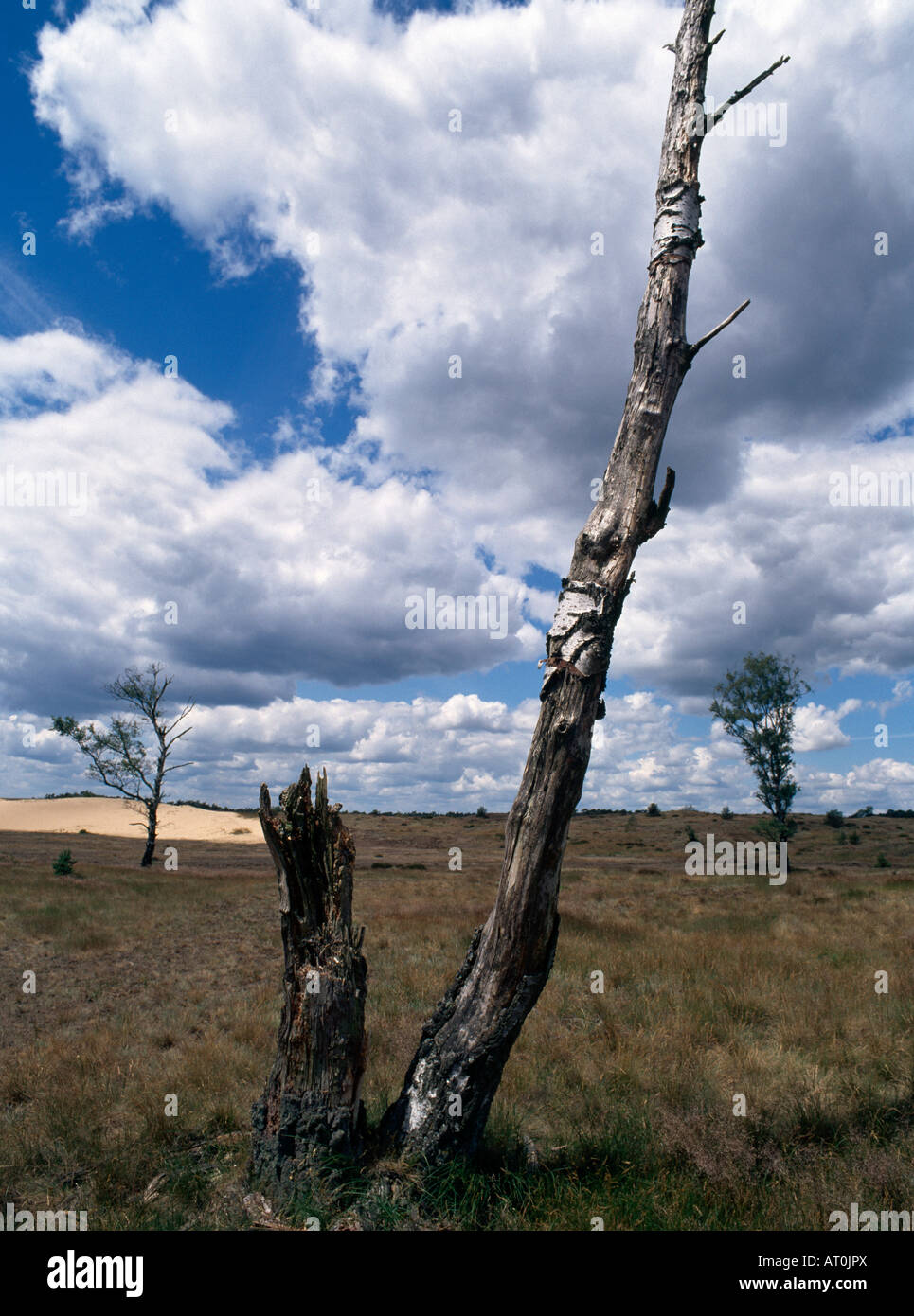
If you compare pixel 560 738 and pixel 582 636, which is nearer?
pixel 560 738

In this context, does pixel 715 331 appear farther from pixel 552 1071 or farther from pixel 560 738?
pixel 552 1071

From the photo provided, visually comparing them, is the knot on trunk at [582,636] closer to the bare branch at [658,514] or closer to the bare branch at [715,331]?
the bare branch at [658,514]

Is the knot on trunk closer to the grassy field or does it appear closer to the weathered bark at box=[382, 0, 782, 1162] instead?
the weathered bark at box=[382, 0, 782, 1162]

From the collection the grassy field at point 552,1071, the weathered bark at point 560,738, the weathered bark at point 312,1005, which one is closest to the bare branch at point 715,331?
the weathered bark at point 560,738

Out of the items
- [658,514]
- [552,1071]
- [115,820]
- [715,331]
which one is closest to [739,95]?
[715,331]

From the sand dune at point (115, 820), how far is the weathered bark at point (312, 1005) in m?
72.5

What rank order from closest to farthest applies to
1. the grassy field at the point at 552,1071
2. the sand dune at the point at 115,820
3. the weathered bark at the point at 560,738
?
the grassy field at the point at 552,1071 → the weathered bark at the point at 560,738 → the sand dune at the point at 115,820

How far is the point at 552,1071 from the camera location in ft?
22.3

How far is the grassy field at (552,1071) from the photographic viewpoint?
4246 millimetres

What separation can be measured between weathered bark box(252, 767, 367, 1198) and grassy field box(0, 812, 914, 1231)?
285 mm

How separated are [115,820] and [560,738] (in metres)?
102

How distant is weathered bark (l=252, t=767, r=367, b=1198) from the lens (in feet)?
14.2
